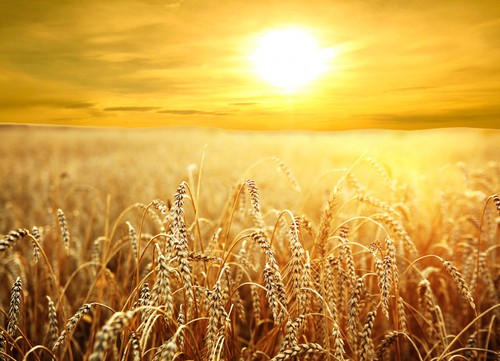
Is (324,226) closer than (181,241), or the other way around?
(181,241)


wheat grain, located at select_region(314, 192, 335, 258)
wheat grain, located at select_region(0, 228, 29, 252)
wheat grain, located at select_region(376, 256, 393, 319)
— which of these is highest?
wheat grain, located at select_region(0, 228, 29, 252)

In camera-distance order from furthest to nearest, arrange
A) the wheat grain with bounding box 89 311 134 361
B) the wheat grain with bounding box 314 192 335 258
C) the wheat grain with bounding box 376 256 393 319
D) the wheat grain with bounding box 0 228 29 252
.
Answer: the wheat grain with bounding box 314 192 335 258, the wheat grain with bounding box 376 256 393 319, the wheat grain with bounding box 0 228 29 252, the wheat grain with bounding box 89 311 134 361

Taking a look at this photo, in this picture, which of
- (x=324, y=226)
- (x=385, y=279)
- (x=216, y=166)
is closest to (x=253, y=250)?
(x=324, y=226)

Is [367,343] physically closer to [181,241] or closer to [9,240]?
[181,241]

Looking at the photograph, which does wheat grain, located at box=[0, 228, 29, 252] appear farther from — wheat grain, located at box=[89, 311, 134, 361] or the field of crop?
wheat grain, located at box=[89, 311, 134, 361]

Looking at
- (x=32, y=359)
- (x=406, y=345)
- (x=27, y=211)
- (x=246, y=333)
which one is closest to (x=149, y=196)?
(x=27, y=211)

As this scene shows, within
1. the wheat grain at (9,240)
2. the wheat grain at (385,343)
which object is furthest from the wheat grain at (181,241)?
the wheat grain at (385,343)

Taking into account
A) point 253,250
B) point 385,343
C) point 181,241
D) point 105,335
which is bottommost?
point 385,343


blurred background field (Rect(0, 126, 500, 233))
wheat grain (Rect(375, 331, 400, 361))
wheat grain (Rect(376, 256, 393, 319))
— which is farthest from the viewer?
blurred background field (Rect(0, 126, 500, 233))

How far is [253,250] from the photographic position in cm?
218

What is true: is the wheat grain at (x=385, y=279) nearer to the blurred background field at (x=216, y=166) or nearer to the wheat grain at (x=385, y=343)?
the wheat grain at (x=385, y=343)

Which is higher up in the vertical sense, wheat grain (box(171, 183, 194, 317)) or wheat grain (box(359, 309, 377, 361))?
wheat grain (box(171, 183, 194, 317))

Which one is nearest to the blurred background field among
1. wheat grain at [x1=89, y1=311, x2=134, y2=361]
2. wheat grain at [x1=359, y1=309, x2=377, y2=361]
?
wheat grain at [x1=359, y1=309, x2=377, y2=361]

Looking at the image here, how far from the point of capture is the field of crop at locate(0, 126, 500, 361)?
1.42 metres
